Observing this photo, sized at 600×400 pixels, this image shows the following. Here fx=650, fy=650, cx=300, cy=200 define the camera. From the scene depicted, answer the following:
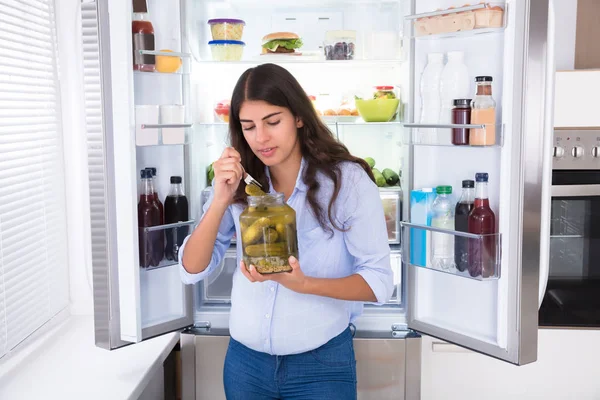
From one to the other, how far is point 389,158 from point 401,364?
0.75 meters

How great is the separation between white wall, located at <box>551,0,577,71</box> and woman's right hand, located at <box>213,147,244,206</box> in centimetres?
139

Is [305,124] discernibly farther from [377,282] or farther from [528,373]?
[528,373]

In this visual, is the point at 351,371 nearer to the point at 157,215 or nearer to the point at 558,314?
the point at 157,215

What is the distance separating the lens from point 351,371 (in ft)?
5.17

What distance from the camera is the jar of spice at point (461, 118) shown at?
1753 mm

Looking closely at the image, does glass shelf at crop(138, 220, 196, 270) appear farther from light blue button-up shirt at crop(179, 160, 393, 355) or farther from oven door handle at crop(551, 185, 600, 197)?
oven door handle at crop(551, 185, 600, 197)

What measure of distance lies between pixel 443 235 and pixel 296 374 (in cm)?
67

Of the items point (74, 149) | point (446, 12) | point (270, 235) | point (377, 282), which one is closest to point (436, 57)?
point (446, 12)

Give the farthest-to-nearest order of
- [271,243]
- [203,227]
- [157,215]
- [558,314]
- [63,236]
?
[63,236] → [558,314] → [157,215] → [203,227] → [271,243]

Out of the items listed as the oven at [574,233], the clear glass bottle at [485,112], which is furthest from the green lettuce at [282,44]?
the oven at [574,233]

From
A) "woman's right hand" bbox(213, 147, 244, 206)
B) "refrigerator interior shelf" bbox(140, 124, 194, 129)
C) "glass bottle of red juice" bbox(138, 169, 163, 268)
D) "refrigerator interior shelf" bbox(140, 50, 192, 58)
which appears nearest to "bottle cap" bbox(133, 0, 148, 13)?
"refrigerator interior shelf" bbox(140, 50, 192, 58)

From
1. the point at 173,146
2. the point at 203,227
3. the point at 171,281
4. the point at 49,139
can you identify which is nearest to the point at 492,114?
the point at 203,227

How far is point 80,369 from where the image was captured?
6.43ft

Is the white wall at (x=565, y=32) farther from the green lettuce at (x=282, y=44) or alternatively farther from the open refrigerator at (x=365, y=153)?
the green lettuce at (x=282, y=44)
